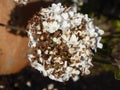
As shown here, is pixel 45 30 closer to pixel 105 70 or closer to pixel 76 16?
pixel 76 16

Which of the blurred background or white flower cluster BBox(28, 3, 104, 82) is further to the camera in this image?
the blurred background

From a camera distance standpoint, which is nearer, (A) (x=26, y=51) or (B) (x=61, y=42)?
(B) (x=61, y=42)

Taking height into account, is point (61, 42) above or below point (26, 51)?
above

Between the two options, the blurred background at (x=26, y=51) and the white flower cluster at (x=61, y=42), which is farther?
the blurred background at (x=26, y=51)

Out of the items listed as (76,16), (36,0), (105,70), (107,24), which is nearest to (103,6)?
(107,24)
